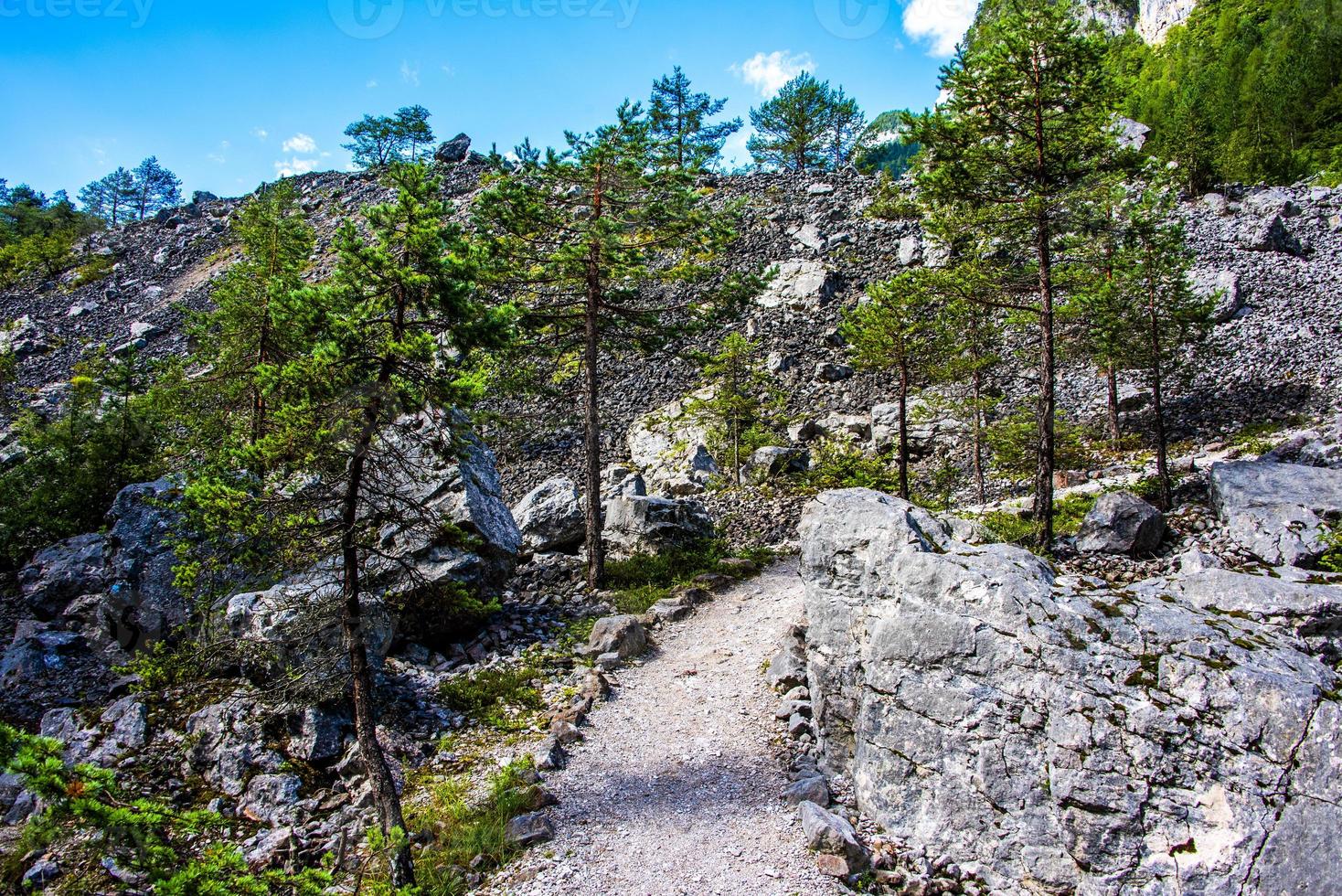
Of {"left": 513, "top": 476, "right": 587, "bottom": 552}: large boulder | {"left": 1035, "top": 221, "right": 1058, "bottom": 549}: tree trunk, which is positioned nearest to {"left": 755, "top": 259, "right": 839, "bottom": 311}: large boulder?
{"left": 513, "top": 476, "right": 587, "bottom": 552}: large boulder

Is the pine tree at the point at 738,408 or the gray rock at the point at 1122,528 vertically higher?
the pine tree at the point at 738,408

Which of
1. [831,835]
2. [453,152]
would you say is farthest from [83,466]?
[453,152]

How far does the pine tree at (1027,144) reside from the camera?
40.6 feet

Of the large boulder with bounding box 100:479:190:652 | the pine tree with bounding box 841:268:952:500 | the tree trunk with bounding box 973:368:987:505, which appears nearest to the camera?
the large boulder with bounding box 100:479:190:652

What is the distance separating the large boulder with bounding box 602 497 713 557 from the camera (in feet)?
58.9

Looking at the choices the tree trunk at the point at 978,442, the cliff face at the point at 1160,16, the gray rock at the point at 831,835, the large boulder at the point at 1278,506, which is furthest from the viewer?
the cliff face at the point at 1160,16

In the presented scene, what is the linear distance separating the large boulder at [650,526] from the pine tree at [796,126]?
38.1 m

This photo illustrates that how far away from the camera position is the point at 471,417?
825 cm

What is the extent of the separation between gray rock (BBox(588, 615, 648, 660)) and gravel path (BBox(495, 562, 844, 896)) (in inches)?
18.5

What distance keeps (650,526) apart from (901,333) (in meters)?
9.44

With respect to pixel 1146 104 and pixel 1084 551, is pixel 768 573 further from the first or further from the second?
pixel 1146 104

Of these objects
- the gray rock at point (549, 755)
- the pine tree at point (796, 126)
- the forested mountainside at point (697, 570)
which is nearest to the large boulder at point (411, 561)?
the forested mountainside at point (697, 570)

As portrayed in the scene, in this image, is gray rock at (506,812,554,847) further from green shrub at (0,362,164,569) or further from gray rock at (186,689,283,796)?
green shrub at (0,362,164,569)

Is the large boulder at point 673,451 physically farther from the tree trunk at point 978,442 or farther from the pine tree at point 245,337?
the pine tree at point 245,337
